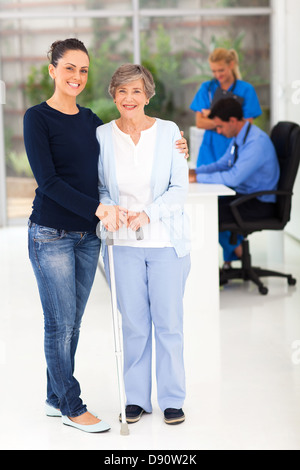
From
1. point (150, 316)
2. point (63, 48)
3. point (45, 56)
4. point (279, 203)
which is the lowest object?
point (150, 316)

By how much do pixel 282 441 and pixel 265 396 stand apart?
479 mm

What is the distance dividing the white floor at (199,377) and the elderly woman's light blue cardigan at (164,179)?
72cm

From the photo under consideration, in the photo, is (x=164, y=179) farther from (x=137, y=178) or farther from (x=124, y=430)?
(x=124, y=430)

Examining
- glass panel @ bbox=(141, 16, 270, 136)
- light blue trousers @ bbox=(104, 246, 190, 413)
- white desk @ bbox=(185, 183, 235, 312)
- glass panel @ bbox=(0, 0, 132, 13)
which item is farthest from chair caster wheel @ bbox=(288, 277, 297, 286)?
glass panel @ bbox=(0, 0, 132, 13)

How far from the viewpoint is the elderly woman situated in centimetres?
281

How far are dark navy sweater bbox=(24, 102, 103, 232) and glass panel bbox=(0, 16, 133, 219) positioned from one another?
19.0 feet

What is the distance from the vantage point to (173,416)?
3014 millimetres

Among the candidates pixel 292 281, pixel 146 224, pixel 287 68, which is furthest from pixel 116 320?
pixel 287 68

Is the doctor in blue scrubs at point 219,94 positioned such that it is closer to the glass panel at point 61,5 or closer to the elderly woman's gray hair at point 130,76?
the glass panel at point 61,5

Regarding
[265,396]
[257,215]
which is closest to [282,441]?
[265,396]

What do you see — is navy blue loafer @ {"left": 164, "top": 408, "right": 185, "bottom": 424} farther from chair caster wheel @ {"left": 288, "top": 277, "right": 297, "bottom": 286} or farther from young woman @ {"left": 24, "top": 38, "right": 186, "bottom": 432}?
chair caster wheel @ {"left": 288, "top": 277, "right": 297, "bottom": 286}

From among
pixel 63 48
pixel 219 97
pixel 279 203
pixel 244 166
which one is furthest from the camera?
pixel 219 97

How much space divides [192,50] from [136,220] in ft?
20.2

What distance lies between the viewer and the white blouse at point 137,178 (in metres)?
2.86
